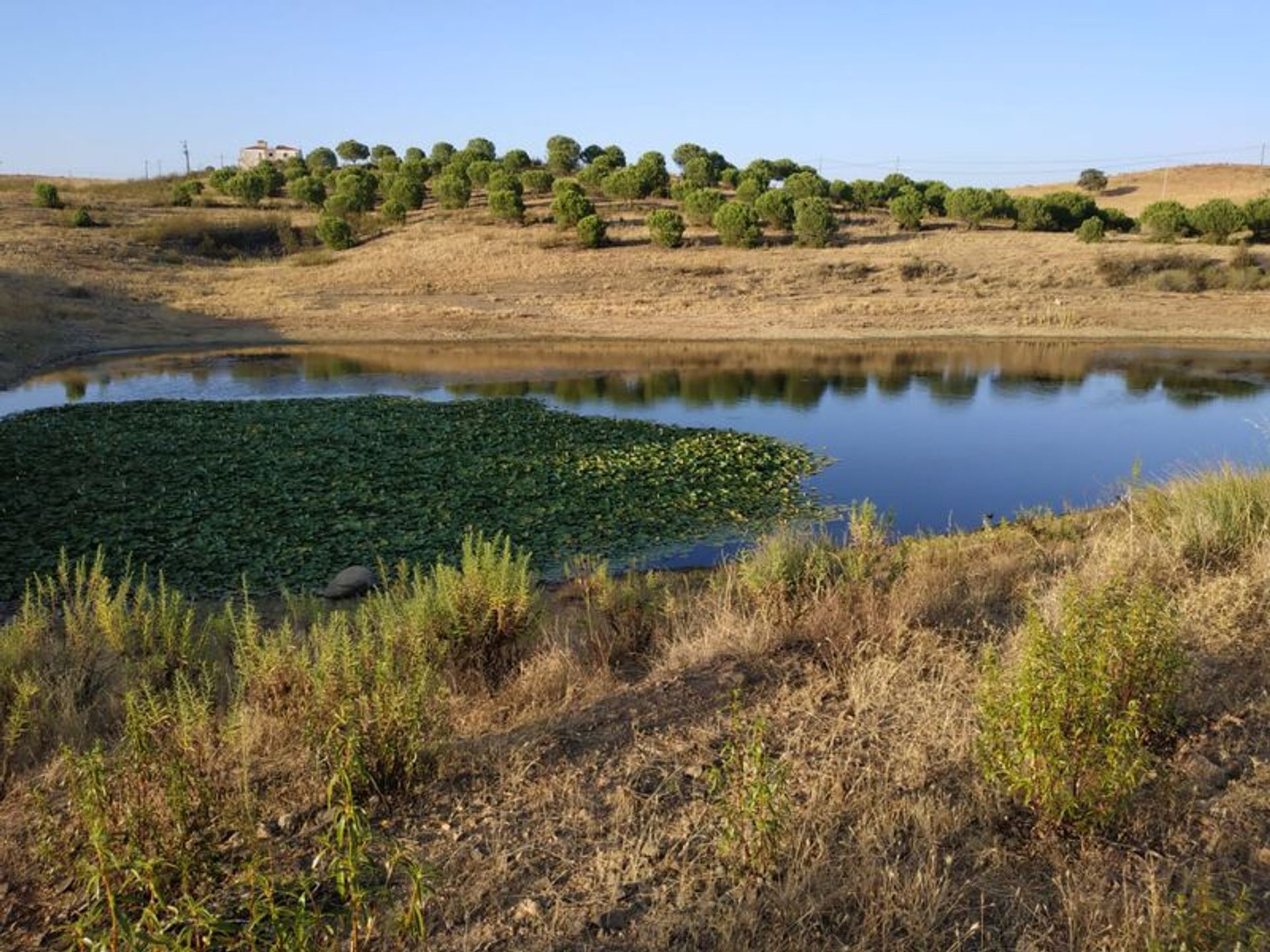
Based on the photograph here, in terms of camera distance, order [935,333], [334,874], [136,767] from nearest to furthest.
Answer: [334,874] < [136,767] < [935,333]

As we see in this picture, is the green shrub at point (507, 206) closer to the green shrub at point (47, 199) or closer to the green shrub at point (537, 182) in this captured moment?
the green shrub at point (537, 182)

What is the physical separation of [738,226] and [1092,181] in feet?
157

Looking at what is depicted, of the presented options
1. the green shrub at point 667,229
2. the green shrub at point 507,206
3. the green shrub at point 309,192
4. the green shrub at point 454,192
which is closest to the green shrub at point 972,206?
the green shrub at point 667,229

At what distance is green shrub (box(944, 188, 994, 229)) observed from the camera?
47188mm

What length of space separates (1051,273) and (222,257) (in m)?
36.8

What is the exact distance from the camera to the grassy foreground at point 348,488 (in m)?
9.59

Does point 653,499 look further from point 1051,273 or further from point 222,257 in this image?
point 222,257

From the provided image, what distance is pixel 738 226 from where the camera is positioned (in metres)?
41.0

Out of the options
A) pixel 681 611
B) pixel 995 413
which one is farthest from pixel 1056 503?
pixel 681 611

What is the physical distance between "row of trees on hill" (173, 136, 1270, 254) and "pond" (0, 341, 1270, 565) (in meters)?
16.6

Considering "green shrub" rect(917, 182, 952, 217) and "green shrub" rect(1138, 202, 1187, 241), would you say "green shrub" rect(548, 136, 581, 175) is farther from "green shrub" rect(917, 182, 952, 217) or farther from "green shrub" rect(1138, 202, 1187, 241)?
"green shrub" rect(1138, 202, 1187, 241)

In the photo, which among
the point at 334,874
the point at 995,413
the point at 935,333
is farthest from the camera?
the point at 935,333

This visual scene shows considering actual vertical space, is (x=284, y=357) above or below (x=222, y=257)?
below

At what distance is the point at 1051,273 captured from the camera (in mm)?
35125
